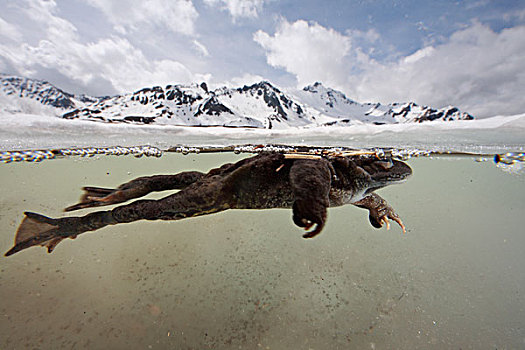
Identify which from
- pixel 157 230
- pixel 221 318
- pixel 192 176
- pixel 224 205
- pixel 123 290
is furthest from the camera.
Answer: pixel 157 230

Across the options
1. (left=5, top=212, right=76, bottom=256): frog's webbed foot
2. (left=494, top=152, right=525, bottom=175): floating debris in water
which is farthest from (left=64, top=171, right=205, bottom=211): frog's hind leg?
(left=494, top=152, right=525, bottom=175): floating debris in water

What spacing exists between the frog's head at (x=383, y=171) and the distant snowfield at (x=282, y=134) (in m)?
4.35

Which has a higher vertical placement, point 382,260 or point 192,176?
point 192,176

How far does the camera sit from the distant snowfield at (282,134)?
6.54 metres

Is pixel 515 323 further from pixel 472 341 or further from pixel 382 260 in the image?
pixel 382 260

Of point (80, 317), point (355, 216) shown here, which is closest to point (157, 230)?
point (80, 317)

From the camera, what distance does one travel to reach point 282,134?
922cm

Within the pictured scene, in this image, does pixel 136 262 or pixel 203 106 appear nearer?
pixel 136 262

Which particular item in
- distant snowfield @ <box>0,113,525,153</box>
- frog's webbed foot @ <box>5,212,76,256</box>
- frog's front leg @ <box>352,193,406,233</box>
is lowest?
frog's webbed foot @ <box>5,212,76,256</box>

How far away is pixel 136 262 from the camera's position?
19.6 ft

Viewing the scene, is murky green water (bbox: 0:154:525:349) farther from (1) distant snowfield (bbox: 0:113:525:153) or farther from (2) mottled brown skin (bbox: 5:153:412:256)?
(1) distant snowfield (bbox: 0:113:525:153)

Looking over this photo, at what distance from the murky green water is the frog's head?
3183mm

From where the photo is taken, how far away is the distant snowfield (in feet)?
21.5

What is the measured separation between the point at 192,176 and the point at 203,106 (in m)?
180
